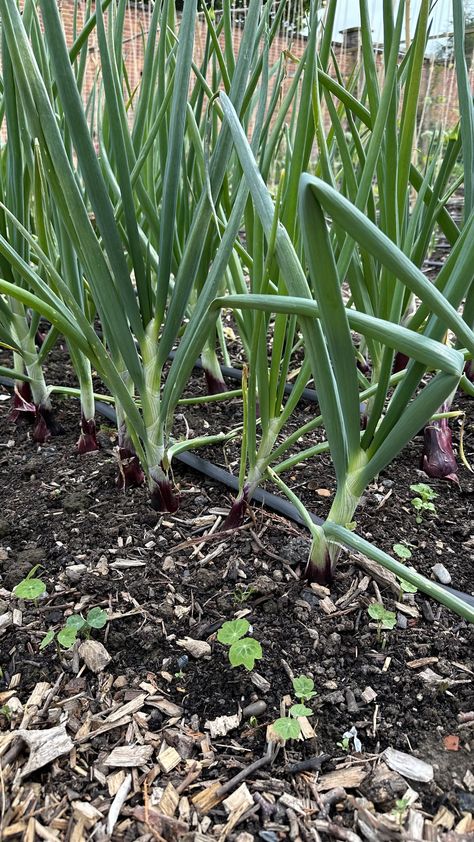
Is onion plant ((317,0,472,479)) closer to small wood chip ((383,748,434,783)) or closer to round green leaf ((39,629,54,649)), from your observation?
small wood chip ((383,748,434,783))

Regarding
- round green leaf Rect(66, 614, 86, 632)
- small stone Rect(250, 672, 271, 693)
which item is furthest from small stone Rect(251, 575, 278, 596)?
round green leaf Rect(66, 614, 86, 632)

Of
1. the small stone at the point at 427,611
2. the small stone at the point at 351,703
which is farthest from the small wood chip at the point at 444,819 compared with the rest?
the small stone at the point at 427,611

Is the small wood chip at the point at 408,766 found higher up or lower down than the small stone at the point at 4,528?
higher up

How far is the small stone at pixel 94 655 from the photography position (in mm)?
633

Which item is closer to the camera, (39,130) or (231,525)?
(39,130)

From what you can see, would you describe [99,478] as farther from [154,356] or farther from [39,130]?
[39,130]

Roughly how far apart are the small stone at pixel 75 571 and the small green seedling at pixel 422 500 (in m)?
0.50

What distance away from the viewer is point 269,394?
729 mm

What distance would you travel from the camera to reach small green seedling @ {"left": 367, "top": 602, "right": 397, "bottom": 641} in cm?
66

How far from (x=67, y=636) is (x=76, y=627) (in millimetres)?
14

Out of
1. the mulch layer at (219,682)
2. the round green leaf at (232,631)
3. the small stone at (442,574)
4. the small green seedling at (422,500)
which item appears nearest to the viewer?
the mulch layer at (219,682)

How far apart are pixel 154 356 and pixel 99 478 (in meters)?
0.28

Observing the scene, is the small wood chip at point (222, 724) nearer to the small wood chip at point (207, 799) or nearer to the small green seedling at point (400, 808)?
the small wood chip at point (207, 799)

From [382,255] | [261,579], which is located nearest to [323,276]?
[382,255]
